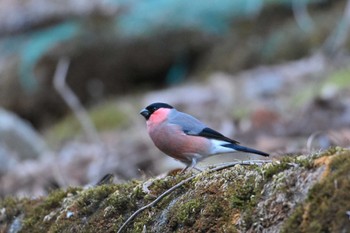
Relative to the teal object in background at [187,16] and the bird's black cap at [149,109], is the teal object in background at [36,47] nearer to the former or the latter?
the teal object in background at [187,16]

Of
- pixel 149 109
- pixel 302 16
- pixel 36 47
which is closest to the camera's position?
pixel 149 109

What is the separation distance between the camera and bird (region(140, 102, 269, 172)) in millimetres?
5309

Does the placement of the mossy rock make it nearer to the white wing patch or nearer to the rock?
the white wing patch

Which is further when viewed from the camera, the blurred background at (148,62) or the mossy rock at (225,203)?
the blurred background at (148,62)

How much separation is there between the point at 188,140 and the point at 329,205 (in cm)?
259

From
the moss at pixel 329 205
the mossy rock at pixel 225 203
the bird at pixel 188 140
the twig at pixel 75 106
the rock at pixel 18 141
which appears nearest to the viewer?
the moss at pixel 329 205

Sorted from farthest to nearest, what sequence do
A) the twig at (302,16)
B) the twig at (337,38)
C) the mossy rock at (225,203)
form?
the twig at (302,16) < the twig at (337,38) < the mossy rock at (225,203)

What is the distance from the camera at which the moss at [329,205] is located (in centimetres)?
274

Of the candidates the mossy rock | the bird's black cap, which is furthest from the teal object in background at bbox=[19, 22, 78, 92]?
the mossy rock

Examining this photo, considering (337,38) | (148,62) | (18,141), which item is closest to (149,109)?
(18,141)

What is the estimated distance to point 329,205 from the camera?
280 centimetres

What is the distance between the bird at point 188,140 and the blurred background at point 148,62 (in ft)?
16.3

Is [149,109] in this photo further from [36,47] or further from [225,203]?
[36,47]

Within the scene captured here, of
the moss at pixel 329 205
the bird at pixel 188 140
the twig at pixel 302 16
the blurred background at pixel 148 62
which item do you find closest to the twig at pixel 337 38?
the blurred background at pixel 148 62
